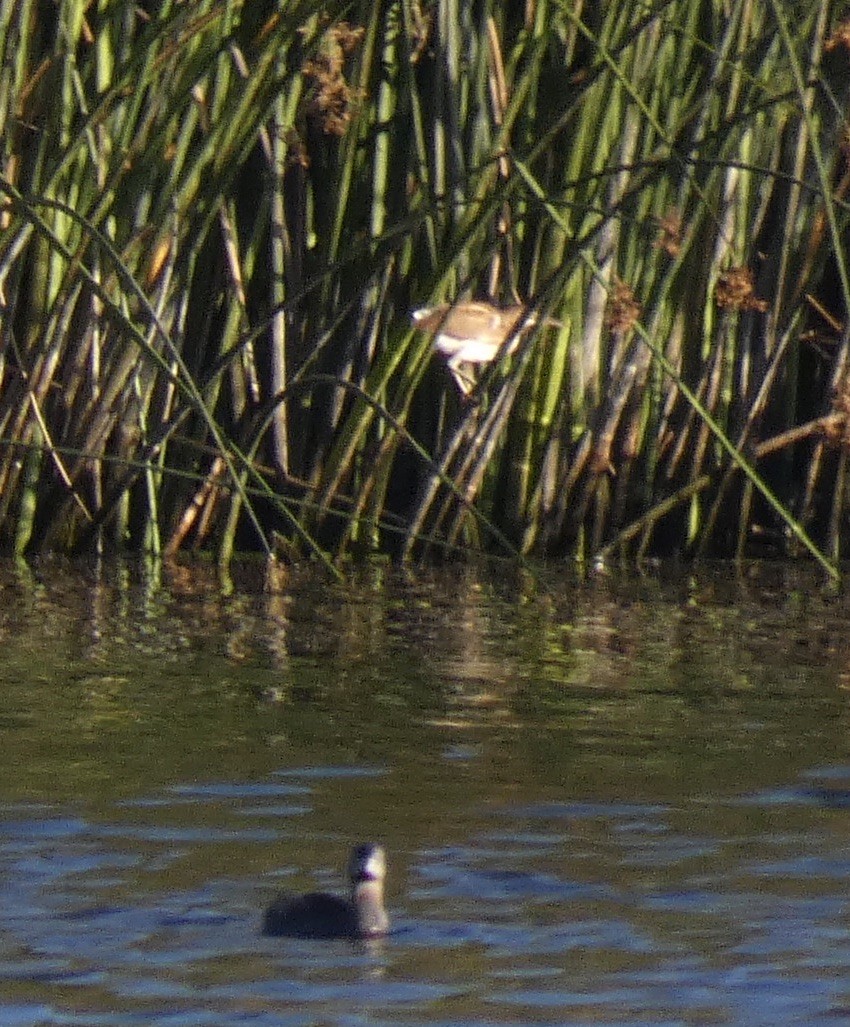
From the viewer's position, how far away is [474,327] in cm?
712

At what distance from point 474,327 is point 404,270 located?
47 centimetres

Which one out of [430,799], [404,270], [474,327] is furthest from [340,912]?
[404,270]

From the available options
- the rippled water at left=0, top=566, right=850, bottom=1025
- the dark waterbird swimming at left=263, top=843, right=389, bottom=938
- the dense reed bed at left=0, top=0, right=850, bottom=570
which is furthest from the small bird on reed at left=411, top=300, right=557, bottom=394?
the dark waterbird swimming at left=263, top=843, right=389, bottom=938

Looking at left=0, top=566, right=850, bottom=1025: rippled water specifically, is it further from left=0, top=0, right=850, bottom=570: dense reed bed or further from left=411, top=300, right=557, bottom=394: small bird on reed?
left=411, top=300, right=557, bottom=394: small bird on reed

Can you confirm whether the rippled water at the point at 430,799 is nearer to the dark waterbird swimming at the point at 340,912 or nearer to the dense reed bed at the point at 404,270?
the dark waterbird swimming at the point at 340,912

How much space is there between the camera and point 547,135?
22.7 feet

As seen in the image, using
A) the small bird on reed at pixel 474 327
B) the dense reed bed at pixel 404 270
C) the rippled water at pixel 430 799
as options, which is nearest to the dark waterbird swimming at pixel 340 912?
the rippled water at pixel 430 799

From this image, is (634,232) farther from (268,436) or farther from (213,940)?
(213,940)

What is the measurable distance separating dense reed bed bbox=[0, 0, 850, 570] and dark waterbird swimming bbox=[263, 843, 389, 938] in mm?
3368

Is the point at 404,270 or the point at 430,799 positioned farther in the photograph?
the point at 404,270

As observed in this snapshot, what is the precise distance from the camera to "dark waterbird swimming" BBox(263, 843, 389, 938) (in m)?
3.51

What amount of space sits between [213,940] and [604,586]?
3884 mm

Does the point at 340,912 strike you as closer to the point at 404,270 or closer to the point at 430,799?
the point at 430,799

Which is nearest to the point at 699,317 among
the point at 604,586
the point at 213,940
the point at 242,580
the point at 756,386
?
the point at 756,386
